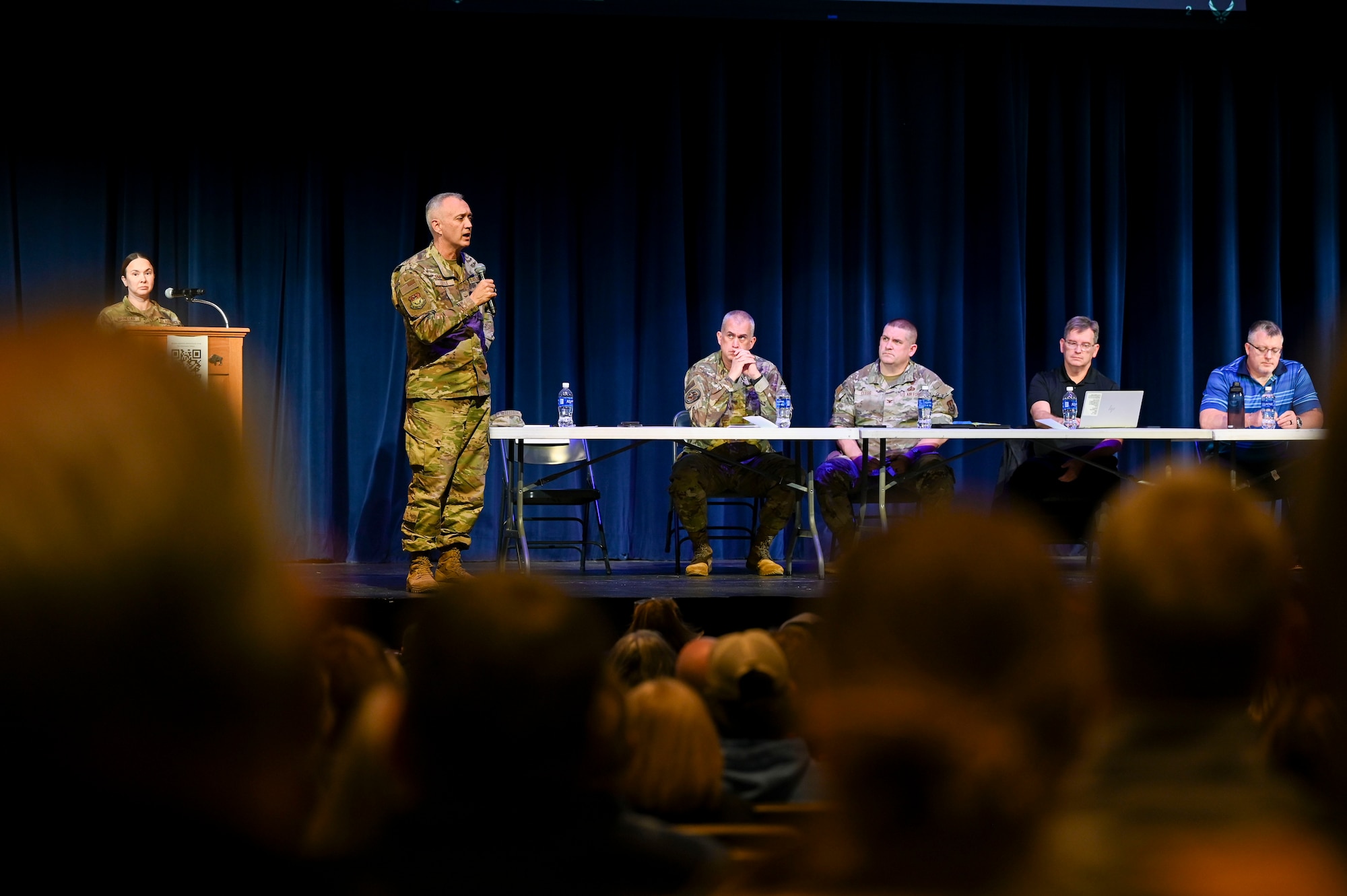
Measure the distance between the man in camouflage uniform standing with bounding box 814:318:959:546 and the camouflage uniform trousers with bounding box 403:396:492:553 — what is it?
1.69 meters

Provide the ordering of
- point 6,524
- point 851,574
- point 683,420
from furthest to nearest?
point 683,420
point 851,574
point 6,524

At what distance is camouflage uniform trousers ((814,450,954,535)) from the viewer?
557cm

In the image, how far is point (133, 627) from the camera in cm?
52

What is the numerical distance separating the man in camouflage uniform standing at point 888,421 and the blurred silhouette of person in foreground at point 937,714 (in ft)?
15.5

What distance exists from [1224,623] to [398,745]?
62 cm

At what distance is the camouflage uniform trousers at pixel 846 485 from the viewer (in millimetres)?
5570

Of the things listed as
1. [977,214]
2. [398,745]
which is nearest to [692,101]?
[977,214]

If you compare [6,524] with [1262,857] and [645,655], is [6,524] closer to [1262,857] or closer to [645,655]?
[1262,857]

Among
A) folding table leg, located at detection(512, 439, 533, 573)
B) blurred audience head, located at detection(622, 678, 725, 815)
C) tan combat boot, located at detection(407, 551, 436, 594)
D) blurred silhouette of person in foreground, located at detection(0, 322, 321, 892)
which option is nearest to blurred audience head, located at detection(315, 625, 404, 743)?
blurred audience head, located at detection(622, 678, 725, 815)

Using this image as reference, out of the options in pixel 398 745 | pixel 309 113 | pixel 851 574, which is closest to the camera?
pixel 851 574

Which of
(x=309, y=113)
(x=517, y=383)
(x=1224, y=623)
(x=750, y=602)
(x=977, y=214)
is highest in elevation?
(x=309, y=113)

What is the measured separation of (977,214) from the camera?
7.10 m

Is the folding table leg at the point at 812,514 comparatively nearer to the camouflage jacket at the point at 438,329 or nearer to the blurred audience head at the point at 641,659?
the camouflage jacket at the point at 438,329

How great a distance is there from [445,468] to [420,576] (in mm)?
441
